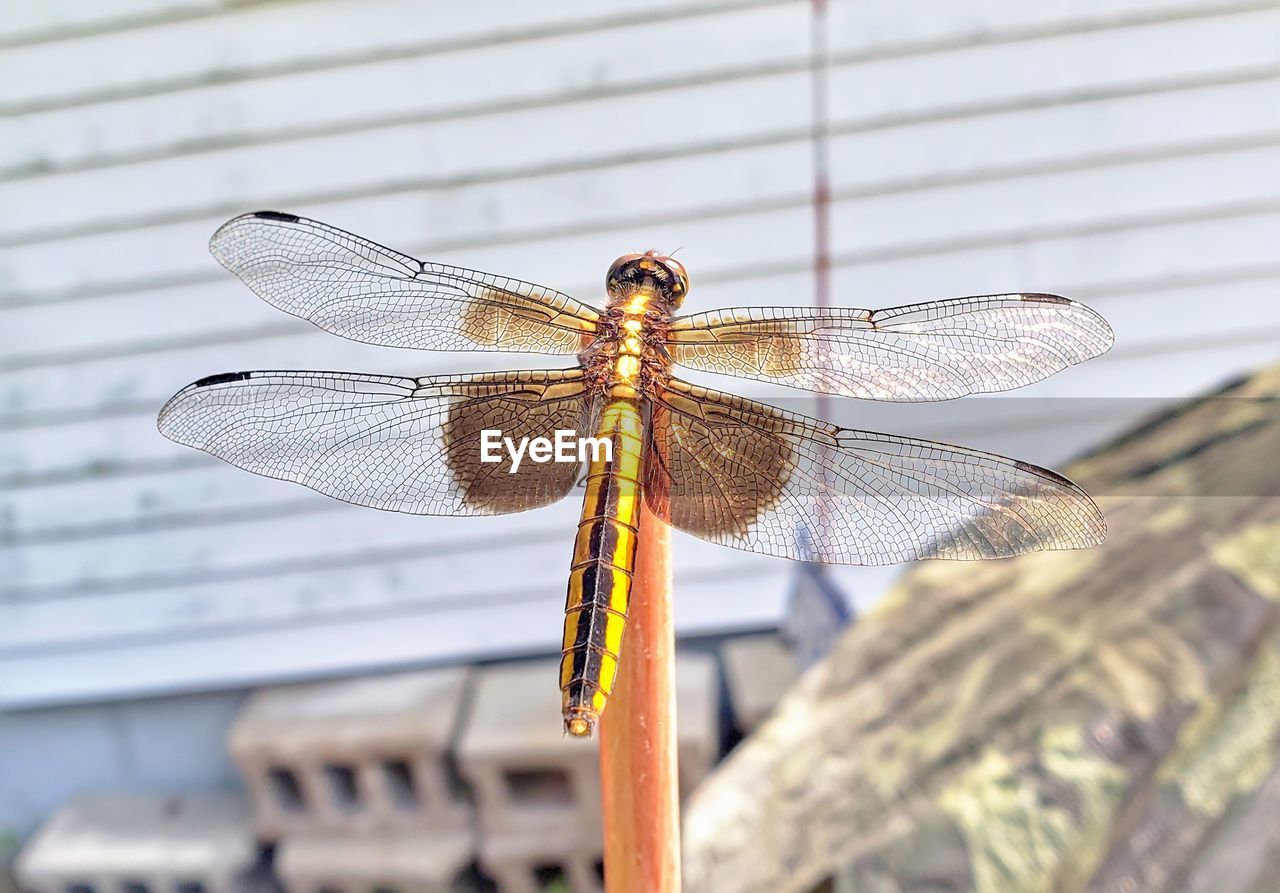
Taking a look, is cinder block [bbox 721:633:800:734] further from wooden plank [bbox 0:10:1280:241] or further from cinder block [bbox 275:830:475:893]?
wooden plank [bbox 0:10:1280:241]

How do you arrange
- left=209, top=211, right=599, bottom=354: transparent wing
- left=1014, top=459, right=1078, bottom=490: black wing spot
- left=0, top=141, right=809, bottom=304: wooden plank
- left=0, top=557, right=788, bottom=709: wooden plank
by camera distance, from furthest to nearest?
left=0, top=557, right=788, bottom=709: wooden plank < left=0, top=141, right=809, bottom=304: wooden plank < left=209, top=211, right=599, bottom=354: transparent wing < left=1014, top=459, right=1078, bottom=490: black wing spot

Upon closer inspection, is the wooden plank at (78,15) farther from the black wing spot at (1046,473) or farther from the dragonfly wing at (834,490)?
the black wing spot at (1046,473)

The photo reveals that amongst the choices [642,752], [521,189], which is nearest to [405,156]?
[521,189]

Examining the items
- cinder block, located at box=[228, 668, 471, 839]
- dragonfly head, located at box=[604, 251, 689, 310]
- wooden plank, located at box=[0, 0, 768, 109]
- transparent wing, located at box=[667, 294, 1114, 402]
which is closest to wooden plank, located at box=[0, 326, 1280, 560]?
cinder block, located at box=[228, 668, 471, 839]

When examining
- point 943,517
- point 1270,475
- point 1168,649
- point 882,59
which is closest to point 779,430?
point 943,517

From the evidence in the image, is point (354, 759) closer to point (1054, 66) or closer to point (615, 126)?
point (615, 126)

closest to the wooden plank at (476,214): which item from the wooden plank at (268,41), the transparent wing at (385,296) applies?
the wooden plank at (268,41)

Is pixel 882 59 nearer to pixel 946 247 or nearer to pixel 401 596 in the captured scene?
pixel 946 247
